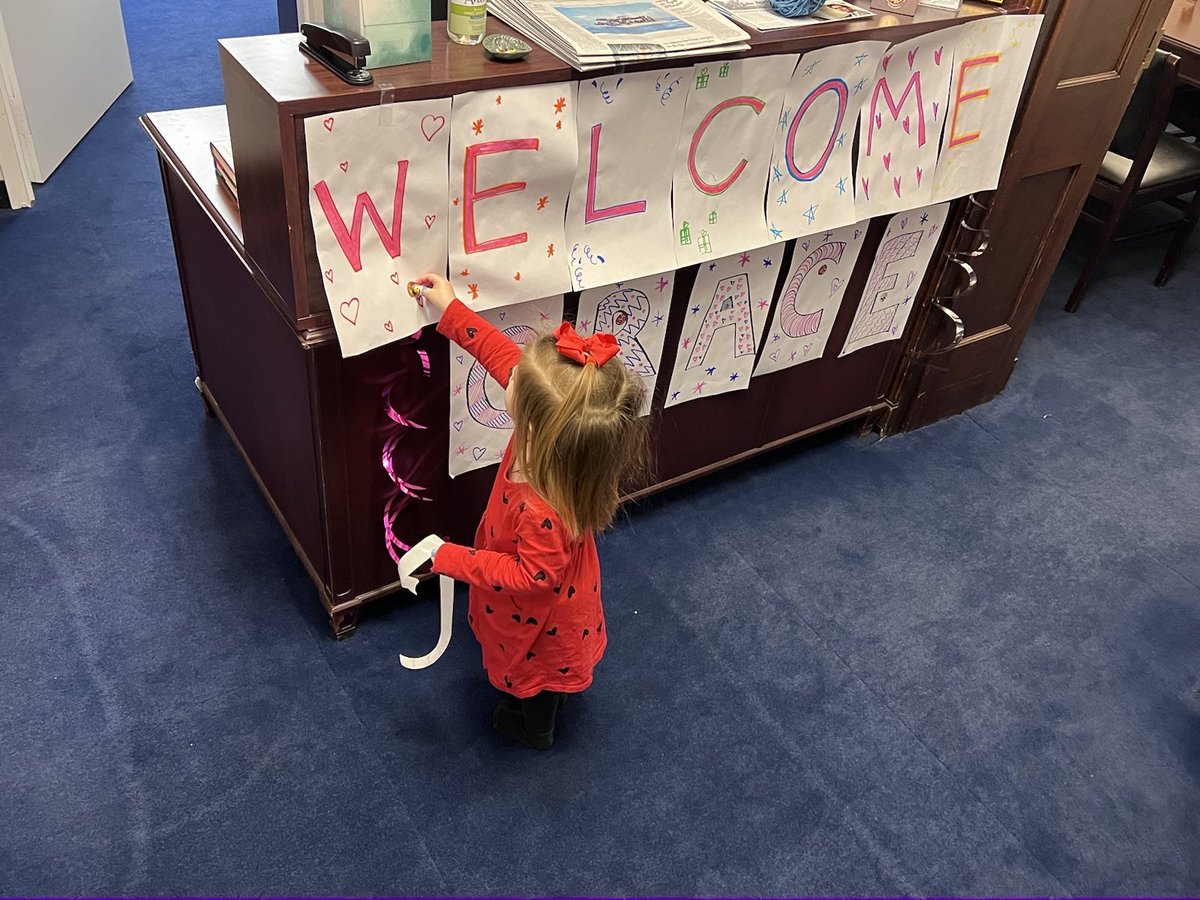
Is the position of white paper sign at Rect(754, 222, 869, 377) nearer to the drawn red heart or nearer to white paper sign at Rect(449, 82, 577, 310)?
white paper sign at Rect(449, 82, 577, 310)

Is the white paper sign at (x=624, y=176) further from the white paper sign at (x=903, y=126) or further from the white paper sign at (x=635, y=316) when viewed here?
the white paper sign at (x=903, y=126)

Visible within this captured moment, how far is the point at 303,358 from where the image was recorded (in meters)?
1.50

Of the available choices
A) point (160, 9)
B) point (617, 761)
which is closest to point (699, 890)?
point (617, 761)

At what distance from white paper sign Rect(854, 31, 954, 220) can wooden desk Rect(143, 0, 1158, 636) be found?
6cm

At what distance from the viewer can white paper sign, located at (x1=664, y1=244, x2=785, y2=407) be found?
1.88 meters

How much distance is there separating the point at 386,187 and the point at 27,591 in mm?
1212

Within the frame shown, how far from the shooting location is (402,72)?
132cm

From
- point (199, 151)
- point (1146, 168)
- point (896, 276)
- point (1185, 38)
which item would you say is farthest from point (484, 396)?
point (1185, 38)

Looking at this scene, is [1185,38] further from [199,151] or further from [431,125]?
[199,151]

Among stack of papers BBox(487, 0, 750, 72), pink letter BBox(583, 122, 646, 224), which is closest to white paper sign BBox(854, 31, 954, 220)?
stack of papers BBox(487, 0, 750, 72)

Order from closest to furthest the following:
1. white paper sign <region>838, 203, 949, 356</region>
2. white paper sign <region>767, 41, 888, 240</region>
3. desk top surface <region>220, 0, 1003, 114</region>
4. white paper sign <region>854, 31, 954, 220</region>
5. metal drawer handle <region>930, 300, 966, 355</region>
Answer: desk top surface <region>220, 0, 1003, 114</region> < white paper sign <region>767, 41, 888, 240</region> < white paper sign <region>854, 31, 954, 220</region> < white paper sign <region>838, 203, 949, 356</region> < metal drawer handle <region>930, 300, 966, 355</region>

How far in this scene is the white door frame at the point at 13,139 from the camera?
2.86 m

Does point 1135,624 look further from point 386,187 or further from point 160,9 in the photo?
point 160,9

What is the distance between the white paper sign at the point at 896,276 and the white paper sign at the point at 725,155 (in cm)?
48
